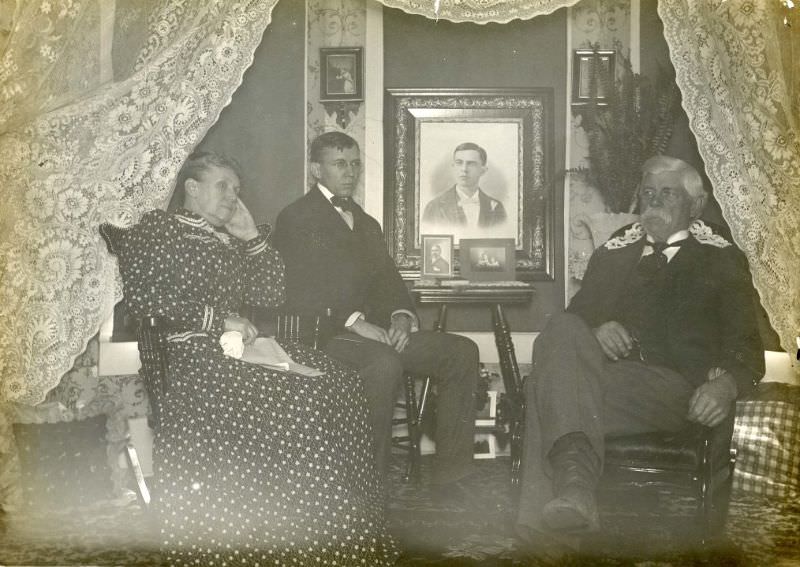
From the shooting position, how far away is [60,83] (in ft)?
10.2

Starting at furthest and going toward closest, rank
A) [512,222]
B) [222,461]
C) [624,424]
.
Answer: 1. [512,222]
2. [624,424]
3. [222,461]

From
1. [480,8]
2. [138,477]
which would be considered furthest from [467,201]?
[138,477]

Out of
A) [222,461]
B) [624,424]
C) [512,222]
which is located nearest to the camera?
[222,461]

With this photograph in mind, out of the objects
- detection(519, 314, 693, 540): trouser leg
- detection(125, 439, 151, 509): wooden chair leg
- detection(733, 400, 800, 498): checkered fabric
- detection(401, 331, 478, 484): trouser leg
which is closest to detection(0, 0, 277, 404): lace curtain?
detection(125, 439, 151, 509): wooden chair leg

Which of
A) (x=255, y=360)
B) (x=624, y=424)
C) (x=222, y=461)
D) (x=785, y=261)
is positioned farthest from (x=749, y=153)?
(x=222, y=461)

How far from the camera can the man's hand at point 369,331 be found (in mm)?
3055

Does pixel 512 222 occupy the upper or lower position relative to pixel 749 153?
lower

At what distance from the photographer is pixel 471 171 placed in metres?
3.07

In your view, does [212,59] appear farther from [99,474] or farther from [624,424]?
[624,424]

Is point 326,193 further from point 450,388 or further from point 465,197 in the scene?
point 450,388

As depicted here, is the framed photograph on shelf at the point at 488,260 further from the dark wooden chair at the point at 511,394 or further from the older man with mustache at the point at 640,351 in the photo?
the older man with mustache at the point at 640,351

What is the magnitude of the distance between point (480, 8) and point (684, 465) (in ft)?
6.42

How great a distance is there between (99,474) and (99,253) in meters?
0.95

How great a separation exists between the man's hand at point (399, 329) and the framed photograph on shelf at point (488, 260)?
12.3 inches
